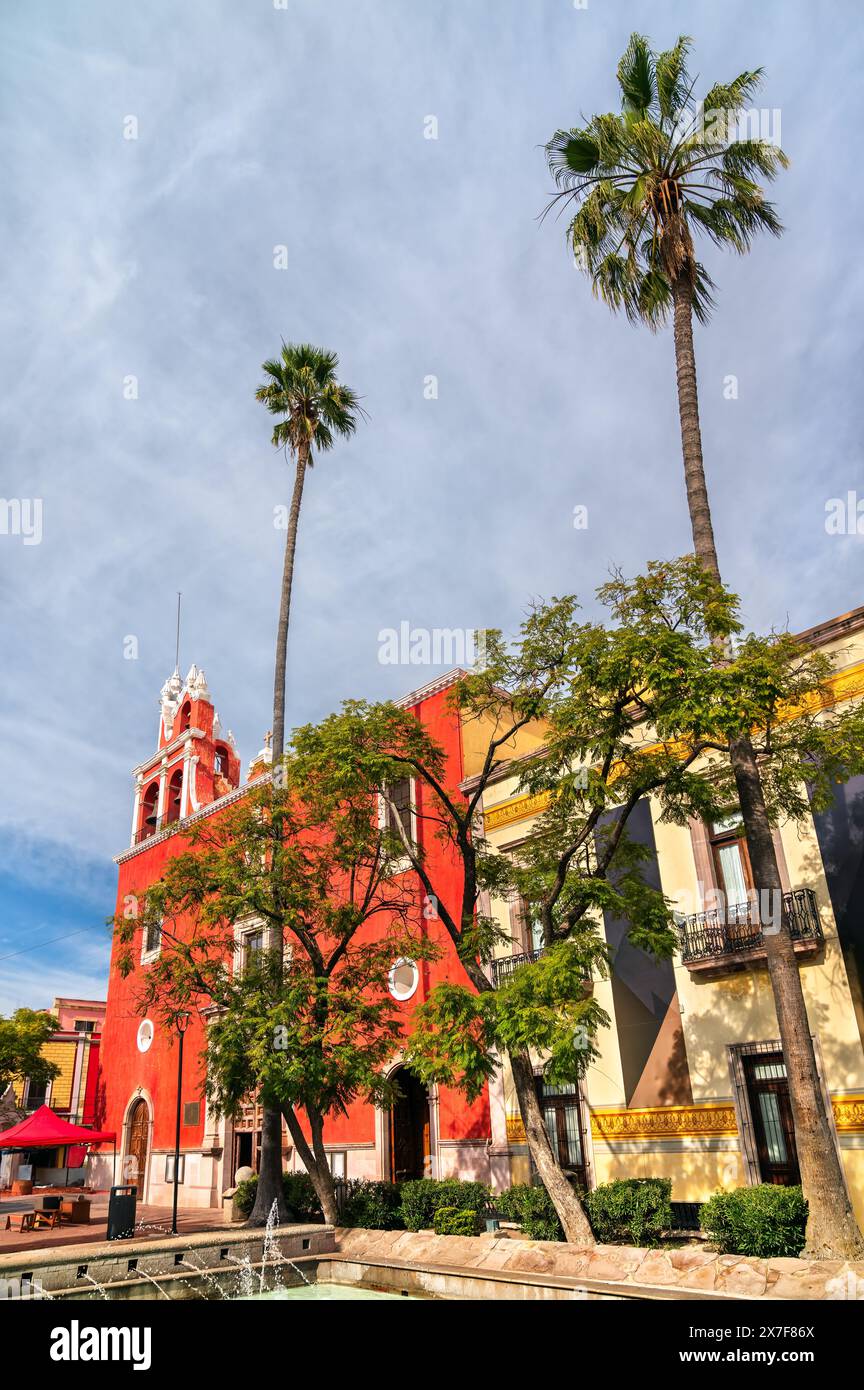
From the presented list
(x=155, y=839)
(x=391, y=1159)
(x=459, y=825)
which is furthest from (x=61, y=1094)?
(x=459, y=825)

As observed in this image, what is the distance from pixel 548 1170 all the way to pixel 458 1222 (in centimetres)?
327

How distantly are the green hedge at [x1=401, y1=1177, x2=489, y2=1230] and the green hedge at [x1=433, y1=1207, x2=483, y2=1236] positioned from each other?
0.19m

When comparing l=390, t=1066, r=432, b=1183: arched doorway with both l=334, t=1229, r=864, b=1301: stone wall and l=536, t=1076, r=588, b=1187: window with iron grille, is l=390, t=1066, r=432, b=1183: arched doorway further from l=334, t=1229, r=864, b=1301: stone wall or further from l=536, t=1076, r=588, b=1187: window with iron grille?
l=334, t=1229, r=864, b=1301: stone wall

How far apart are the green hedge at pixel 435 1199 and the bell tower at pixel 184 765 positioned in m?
18.2

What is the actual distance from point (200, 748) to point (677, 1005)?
22.3m

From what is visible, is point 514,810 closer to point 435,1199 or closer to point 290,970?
point 290,970

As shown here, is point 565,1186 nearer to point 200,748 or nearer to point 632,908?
point 632,908

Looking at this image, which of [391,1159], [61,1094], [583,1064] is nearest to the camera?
[583,1064]

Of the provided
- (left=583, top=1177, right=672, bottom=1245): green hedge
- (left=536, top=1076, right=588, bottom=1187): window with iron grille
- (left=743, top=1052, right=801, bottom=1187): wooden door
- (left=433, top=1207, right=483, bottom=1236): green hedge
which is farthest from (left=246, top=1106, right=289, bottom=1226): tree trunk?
(left=743, top=1052, right=801, bottom=1187): wooden door

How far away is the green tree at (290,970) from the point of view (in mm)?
16312

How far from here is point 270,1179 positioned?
19047mm
